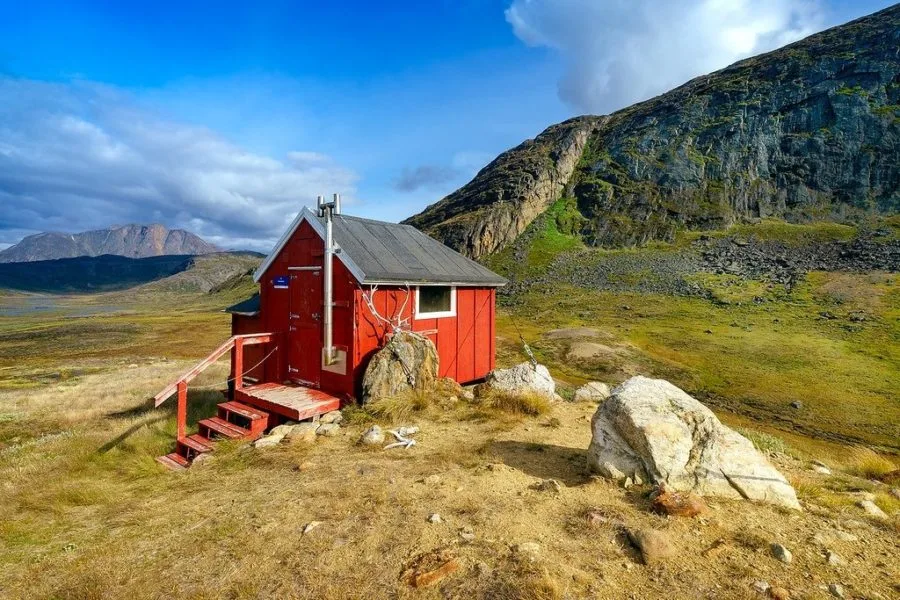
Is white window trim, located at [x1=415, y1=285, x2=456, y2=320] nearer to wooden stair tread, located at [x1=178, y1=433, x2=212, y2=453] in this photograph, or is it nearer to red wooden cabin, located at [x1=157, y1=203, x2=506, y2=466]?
red wooden cabin, located at [x1=157, y1=203, x2=506, y2=466]

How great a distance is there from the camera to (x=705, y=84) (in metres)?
71.2

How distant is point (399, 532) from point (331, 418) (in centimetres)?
535

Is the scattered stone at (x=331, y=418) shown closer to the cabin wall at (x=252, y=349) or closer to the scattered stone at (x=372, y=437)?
the scattered stone at (x=372, y=437)

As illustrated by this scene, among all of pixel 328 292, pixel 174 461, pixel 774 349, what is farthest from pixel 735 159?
pixel 174 461

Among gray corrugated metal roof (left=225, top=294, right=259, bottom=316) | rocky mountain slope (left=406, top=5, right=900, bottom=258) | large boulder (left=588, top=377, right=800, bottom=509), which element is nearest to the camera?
large boulder (left=588, top=377, right=800, bottom=509)

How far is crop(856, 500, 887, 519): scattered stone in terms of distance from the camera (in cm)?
582

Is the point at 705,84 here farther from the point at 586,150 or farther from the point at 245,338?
the point at 245,338

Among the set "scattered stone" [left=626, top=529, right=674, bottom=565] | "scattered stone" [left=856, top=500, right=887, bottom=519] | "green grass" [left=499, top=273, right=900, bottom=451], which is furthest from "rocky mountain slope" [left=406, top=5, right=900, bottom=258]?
"scattered stone" [left=626, top=529, right=674, bottom=565]

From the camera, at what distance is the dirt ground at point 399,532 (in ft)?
15.1

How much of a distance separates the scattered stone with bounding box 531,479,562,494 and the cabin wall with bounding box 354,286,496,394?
589 cm

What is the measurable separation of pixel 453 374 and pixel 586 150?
72.3 meters

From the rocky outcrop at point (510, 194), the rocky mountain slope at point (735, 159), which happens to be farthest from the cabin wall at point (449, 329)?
the rocky outcrop at point (510, 194)

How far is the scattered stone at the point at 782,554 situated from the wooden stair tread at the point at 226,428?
9494mm

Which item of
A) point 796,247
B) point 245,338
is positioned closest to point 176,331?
point 245,338
